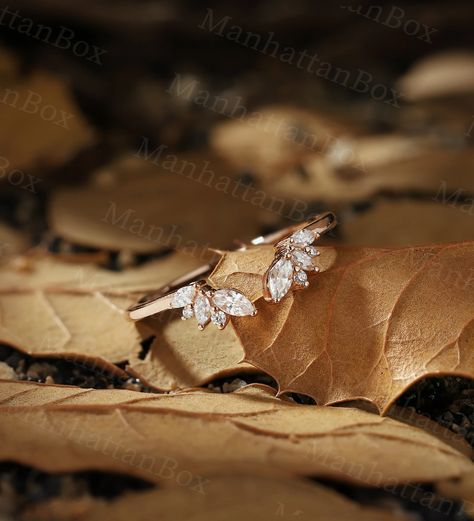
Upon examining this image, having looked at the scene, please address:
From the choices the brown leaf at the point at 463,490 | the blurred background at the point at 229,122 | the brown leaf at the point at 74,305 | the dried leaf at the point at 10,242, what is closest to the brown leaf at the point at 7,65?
the blurred background at the point at 229,122

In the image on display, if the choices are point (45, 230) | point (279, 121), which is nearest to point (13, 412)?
point (45, 230)

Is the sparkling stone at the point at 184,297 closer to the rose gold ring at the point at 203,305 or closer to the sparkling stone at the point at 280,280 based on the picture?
the rose gold ring at the point at 203,305

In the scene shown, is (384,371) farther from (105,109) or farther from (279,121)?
(105,109)

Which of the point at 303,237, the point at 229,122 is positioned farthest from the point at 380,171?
the point at 303,237

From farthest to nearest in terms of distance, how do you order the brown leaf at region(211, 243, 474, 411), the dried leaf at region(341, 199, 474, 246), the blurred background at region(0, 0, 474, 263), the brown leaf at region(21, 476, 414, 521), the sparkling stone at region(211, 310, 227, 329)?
the blurred background at region(0, 0, 474, 263) → the dried leaf at region(341, 199, 474, 246) → the sparkling stone at region(211, 310, 227, 329) → the brown leaf at region(211, 243, 474, 411) → the brown leaf at region(21, 476, 414, 521)

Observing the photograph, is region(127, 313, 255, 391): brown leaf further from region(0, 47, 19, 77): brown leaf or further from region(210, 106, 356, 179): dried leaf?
region(0, 47, 19, 77): brown leaf

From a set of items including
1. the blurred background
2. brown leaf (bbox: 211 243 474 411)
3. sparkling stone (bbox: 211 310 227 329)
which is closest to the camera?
brown leaf (bbox: 211 243 474 411)

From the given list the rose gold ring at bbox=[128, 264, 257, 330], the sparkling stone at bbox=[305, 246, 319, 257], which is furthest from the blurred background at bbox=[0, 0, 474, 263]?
the sparkling stone at bbox=[305, 246, 319, 257]
